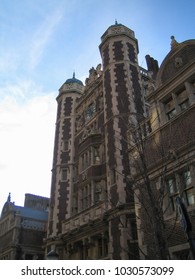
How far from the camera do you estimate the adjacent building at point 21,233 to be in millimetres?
28500

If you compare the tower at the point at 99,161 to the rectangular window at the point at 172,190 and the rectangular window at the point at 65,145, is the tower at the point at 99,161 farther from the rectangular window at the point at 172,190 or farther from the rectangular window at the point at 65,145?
the rectangular window at the point at 172,190

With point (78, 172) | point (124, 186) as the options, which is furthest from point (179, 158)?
point (78, 172)

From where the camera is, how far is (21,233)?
1168 inches

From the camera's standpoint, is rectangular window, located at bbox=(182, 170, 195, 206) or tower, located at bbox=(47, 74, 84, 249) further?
tower, located at bbox=(47, 74, 84, 249)

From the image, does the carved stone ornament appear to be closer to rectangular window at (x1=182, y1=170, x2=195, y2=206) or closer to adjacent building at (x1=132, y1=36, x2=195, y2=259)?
adjacent building at (x1=132, y1=36, x2=195, y2=259)

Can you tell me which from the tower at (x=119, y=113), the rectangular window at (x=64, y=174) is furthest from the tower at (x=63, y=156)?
the tower at (x=119, y=113)

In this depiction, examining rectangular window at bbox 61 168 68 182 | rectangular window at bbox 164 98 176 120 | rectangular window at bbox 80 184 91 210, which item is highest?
rectangular window at bbox 61 168 68 182

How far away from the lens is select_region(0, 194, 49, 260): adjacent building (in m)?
28.5

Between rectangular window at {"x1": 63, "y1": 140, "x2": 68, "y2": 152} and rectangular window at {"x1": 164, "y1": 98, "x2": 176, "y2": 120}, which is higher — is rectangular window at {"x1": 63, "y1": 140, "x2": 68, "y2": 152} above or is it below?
above

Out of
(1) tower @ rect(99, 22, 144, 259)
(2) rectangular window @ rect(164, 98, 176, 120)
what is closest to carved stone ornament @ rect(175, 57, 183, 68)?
(2) rectangular window @ rect(164, 98, 176, 120)

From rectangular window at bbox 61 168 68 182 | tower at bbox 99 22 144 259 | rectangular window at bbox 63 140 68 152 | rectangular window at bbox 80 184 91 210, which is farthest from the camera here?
rectangular window at bbox 63 140 68 152

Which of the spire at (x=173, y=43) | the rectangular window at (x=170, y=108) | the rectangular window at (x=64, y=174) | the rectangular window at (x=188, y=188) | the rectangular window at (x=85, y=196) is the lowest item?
the rectangular window at (x=188, y=188)

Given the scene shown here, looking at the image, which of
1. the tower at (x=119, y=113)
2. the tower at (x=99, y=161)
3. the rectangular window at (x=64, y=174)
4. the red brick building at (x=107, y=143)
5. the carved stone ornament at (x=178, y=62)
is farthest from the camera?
the rectangular window at (x=64, y=174)
